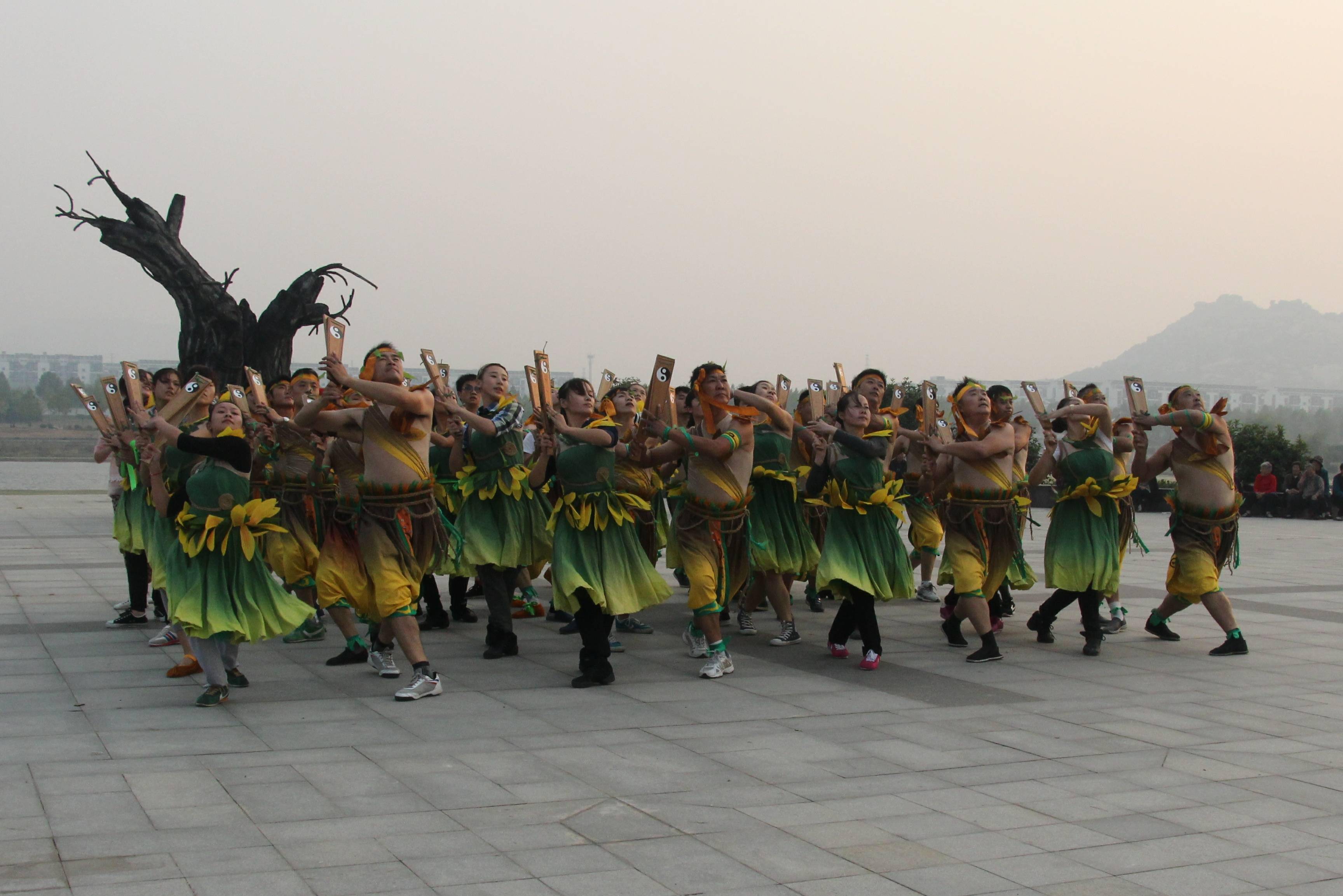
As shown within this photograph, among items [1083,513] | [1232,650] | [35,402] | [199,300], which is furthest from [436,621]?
[35,402]

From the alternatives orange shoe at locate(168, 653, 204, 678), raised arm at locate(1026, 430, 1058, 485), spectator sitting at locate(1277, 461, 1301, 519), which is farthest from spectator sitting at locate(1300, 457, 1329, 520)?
orange shoe at locate(168, 653, 204, 678)

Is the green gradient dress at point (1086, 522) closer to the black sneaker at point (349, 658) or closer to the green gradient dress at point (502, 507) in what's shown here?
the green gradient dress at point (502, 507)

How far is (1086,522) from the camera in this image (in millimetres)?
8586

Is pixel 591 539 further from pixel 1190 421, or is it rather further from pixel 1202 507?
pixel 1202 507

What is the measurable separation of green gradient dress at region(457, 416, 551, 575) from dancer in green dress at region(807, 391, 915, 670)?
201 cm

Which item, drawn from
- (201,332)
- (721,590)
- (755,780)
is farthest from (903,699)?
(201,332)

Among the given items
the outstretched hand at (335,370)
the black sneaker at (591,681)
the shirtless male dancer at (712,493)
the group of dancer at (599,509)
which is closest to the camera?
the outstretched hand at (335,370)

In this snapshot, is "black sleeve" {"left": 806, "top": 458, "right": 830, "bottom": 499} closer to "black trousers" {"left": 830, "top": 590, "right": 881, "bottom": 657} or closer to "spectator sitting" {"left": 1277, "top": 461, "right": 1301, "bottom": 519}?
"black trousers" {"left": 830, "top": 590, "right": 881, "bottom": 657}

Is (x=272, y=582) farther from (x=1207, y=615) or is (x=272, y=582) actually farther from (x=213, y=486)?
(x=1207, y=615)

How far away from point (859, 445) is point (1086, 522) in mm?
2038

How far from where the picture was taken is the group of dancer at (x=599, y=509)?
6660 millimetres

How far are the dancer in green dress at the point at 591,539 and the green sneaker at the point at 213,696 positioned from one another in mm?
1860

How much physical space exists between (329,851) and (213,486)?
9.34 ft

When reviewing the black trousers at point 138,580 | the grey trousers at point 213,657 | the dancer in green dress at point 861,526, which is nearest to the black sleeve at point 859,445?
the dancer in green dress at point 861,526
